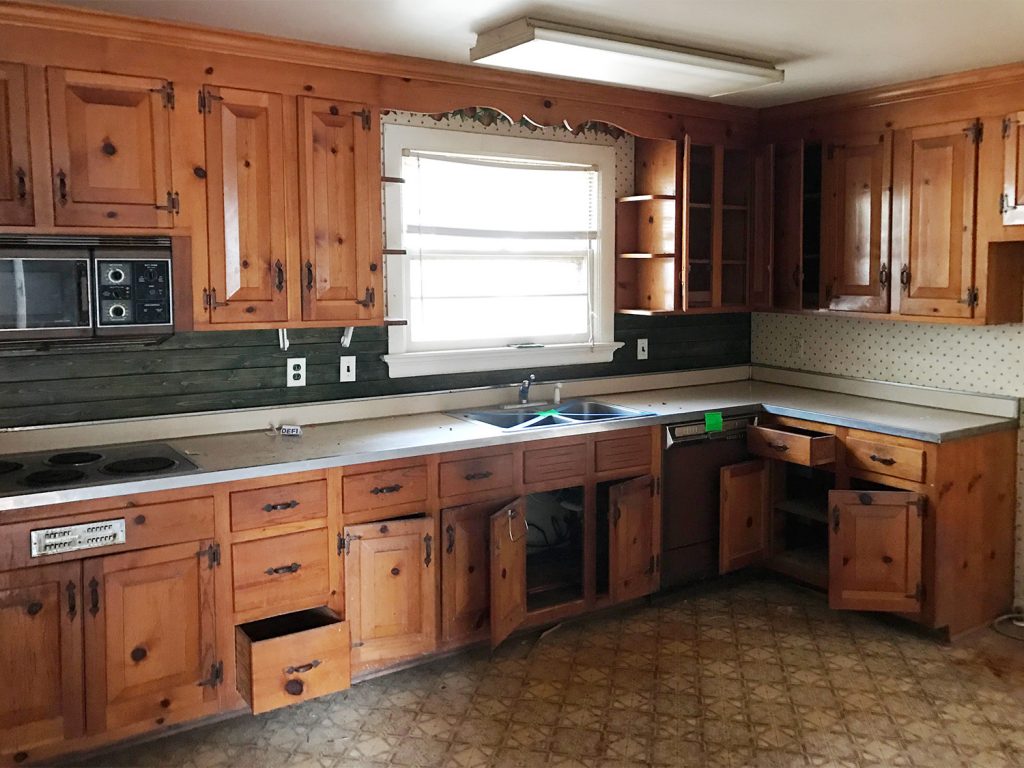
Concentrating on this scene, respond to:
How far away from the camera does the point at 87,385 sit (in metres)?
3.12

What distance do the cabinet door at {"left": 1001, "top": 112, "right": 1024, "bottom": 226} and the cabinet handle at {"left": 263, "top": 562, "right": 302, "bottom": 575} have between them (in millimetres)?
2907

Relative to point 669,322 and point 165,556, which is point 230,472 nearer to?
point 165,556

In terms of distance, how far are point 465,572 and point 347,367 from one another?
0.95 meters

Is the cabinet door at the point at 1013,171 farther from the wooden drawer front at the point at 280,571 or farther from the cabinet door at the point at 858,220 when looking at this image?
the wooden drawer front at the point at 280,571

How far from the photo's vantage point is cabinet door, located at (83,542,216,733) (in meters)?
2.65

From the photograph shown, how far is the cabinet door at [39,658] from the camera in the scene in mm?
2531

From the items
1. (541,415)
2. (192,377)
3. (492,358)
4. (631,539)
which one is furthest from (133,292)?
(631,539)

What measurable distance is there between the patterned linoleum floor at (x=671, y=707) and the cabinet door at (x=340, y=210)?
1.37 meters

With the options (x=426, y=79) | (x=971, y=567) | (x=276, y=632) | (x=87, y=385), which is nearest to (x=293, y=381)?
(x=87, y=385)

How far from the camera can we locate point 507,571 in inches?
131

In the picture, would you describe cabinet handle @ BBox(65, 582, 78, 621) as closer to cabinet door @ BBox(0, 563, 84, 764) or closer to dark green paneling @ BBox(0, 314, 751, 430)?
cabinet door @ BBox(0, 563, 84, 764)

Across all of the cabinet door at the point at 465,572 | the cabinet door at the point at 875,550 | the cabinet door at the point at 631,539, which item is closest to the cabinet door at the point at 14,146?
the cabinet door at the point at 465,572

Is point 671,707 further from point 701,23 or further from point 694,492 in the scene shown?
point 701,23

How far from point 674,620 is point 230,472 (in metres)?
1.95
